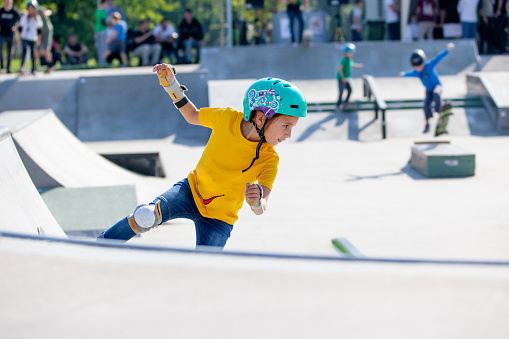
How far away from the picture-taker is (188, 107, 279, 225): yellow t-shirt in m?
3.95

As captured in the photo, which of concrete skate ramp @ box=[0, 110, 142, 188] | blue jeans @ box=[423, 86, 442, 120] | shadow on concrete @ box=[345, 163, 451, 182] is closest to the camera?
concrete skate ramp @ box=[0, 110, 142, 188]

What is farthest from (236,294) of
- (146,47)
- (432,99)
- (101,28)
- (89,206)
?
(146,47)

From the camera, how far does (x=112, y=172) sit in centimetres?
917

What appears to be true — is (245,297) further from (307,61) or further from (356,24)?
(356,24)

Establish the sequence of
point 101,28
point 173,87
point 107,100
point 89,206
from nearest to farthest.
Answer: point 173,87 → point 89,206 → point 107,100 → point 101,28

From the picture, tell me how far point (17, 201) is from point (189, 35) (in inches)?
707

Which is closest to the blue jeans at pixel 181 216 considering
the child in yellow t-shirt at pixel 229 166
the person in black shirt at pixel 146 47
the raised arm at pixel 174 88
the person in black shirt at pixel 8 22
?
the child in yellow t-shirt at pixel 229 166

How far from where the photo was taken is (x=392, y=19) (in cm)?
2258

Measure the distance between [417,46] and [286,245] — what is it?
1458 cm

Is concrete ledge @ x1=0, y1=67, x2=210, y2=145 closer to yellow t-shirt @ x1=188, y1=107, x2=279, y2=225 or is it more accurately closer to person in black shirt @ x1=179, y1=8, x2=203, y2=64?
person in black shirt @ x1=179, y1=8, x2=203, y2=64

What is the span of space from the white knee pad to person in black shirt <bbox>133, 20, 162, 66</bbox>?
17329 millimetres

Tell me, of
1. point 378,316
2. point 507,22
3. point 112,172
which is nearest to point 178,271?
point 378,316

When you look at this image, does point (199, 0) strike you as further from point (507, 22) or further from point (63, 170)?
point (63, 170)

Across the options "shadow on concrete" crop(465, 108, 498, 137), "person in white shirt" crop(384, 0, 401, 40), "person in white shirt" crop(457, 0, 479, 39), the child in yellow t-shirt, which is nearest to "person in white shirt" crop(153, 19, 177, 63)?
"person in white shirt" crop(384, 0, 401, 40)
